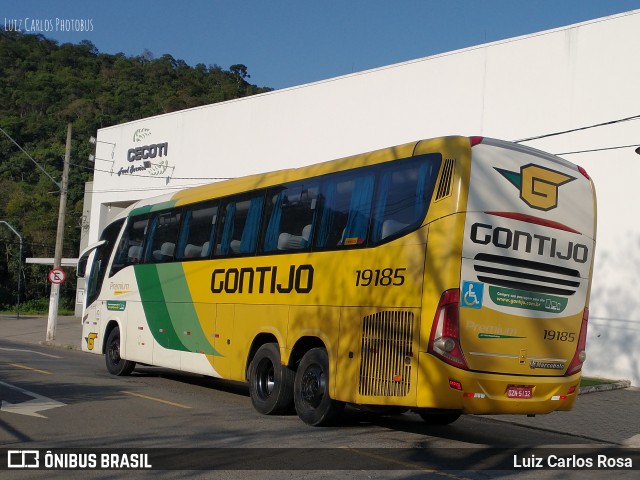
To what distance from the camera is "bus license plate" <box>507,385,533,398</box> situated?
9.74 metres

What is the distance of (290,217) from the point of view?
493 inches

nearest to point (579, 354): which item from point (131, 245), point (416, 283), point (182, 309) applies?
point (416, 283)

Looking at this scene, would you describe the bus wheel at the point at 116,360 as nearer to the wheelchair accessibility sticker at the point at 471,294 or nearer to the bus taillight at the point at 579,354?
the wheelchair accessibility sticker at the point at 471,294

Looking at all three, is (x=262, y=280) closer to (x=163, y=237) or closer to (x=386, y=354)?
(x=386, y=354)

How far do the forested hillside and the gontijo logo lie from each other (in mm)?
59490

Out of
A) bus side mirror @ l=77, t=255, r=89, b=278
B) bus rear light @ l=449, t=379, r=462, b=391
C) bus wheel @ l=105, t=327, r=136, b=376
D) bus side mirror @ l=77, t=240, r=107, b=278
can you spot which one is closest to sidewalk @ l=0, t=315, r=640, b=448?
bus rear light @ l=449, t=379, r=462, b=391

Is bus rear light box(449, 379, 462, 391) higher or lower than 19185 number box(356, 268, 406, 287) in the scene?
lower

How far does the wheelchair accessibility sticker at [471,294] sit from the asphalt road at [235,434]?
1786 mm

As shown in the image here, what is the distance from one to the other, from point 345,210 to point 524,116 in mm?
13104

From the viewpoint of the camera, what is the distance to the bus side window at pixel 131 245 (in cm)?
1717

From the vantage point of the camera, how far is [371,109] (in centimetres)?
2786

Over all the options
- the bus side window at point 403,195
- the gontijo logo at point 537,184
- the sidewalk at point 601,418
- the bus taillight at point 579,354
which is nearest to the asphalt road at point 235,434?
the sidewalk at point 601,418

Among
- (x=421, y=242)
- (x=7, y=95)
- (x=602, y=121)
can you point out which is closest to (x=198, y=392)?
(x=421, y=242)

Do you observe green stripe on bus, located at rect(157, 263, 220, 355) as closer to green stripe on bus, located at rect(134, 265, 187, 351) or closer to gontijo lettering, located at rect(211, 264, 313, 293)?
green stripe on bus, located at rect(134, 265, 187, 351)
